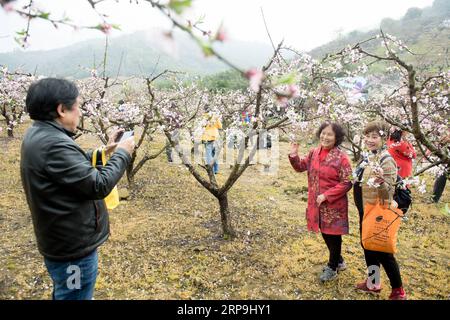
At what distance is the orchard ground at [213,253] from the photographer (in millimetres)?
4180

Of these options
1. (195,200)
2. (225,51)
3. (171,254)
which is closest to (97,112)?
(195,200)

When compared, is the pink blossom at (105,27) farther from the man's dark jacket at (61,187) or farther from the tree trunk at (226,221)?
the tree trunk at (226,221)

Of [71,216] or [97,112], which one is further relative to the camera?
[97,112]

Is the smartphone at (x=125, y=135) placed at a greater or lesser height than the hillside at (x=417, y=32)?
lesser

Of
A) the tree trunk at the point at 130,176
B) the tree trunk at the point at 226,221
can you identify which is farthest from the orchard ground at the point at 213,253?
the tree trunk at the point at 130,176

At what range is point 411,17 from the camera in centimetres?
6631

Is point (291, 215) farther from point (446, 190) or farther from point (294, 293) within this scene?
point (446, 190)

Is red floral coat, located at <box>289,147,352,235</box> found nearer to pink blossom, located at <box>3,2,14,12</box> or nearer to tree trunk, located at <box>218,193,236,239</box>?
tree trunk, located at <box>218,193,236,239</box>

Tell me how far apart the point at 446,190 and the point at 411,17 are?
6982 cm

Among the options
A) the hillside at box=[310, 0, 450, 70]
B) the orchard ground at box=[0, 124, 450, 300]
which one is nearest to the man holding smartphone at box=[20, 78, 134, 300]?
the orchard ground at box=[0, 124, 450, 300]

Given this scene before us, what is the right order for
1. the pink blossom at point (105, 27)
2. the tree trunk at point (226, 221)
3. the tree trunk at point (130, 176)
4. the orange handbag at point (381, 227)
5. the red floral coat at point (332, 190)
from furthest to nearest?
the tree trunk at point (130, 176), the tree trunk at point (226, 221), the red floral coat at point (332, 190), the orange handbag at point (381, 227), the pink blossom at point (105, 27)

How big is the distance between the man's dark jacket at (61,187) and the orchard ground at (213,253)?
2.09 meters

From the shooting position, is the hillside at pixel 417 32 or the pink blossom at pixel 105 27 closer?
the pink blossom at pixel 105 27

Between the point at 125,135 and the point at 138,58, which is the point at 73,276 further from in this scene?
the point at 138,58
